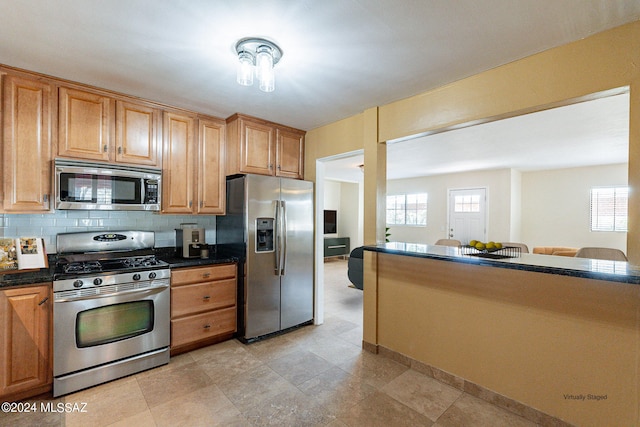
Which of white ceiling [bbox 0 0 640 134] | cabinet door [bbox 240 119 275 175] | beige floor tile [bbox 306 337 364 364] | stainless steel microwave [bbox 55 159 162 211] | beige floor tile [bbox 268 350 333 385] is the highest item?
white ceiling [bbox 0 0 640 134]

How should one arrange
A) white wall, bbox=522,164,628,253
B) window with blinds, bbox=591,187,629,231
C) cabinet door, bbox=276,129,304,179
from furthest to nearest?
1. white wall, bbox=522,164,628,253
2. window with blinds, bbox=591,187,629,231
3. cabinet door, bbox=276,129,304,179

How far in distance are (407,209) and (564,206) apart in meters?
3.69

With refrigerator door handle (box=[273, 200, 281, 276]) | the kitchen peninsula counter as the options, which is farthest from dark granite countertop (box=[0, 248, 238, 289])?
the kitchen peninsula counter

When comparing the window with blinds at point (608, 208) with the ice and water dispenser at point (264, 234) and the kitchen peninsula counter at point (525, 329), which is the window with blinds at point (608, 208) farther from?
the ice and water dispenser at point (264, 234)

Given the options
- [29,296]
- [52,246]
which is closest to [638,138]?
[29,296]

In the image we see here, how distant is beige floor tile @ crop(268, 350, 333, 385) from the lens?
95.5 inches

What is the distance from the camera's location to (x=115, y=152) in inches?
102

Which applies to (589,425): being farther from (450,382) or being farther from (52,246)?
(52,246)

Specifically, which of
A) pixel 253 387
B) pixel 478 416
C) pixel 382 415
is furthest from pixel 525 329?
pixel 253 387

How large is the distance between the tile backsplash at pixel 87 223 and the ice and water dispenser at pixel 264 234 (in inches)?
32.1

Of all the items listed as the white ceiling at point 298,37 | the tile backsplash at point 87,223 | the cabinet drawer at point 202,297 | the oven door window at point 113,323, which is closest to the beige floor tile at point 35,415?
the oven door window at point 113,323

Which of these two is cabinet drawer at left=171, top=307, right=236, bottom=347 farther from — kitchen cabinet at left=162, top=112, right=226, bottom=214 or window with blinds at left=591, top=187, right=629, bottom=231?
window with blinds at left=591, top=187, right=629, bottom=231

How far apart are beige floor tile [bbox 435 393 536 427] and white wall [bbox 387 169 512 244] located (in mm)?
5676

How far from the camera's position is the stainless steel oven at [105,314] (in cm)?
214
